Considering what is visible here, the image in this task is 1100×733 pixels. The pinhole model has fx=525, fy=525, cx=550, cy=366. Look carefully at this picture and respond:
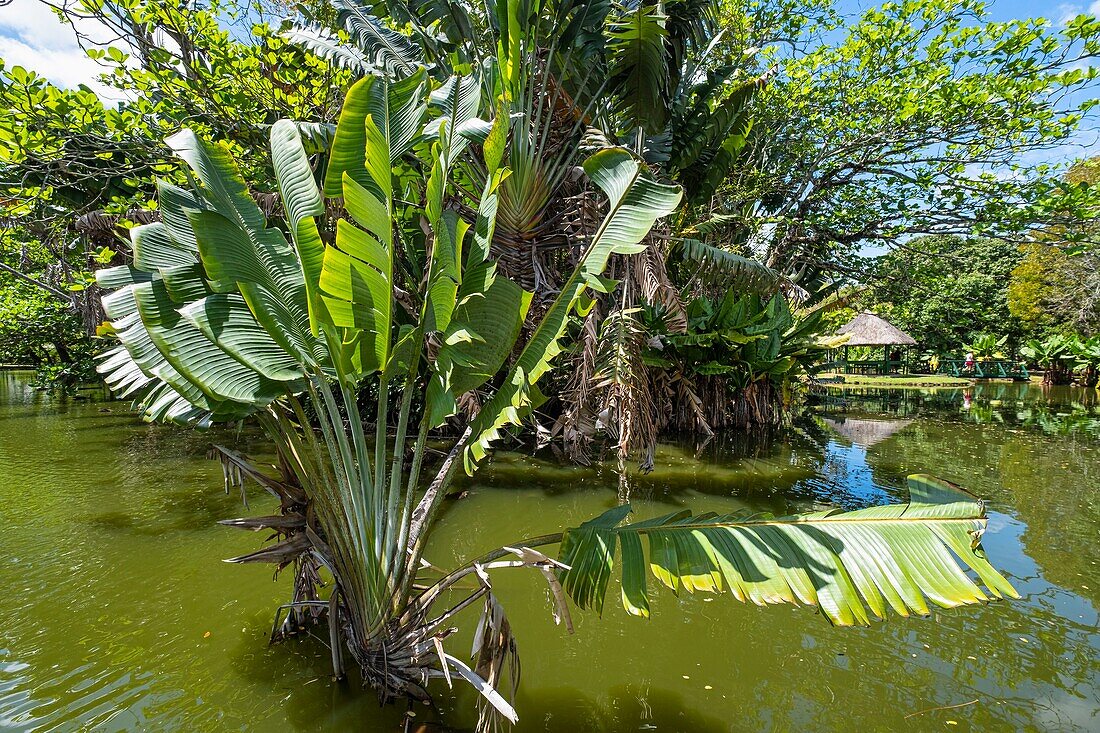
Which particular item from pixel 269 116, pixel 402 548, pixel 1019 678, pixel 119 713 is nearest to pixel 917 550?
pixel 1019 678

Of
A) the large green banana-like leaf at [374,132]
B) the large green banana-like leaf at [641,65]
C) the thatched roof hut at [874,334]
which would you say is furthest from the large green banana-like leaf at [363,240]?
the thatched roof hut at [874,334]

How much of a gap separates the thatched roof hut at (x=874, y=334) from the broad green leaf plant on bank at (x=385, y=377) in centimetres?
2182

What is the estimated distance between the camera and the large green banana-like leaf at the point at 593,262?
2318 millimetres

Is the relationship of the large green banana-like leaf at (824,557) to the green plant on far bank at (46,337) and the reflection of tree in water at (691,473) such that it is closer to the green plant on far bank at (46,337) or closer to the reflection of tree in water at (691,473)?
the reflection of tree in water at (691,473)

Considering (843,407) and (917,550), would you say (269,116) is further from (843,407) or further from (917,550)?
(843,407)

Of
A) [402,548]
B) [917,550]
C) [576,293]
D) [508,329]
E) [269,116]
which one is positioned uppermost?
[269,116]

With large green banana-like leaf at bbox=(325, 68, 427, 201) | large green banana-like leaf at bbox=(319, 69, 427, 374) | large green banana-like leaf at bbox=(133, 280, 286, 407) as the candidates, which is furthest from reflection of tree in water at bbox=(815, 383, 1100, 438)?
large green banana-like leaf at bbox=(133, 280, 286, 407)

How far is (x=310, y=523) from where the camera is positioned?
252 cm

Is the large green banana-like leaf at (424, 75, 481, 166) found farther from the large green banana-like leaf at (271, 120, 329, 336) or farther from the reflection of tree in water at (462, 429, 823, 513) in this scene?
the reflection of tree in water at (462, 429, 823, 513)

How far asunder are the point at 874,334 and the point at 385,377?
23.8 m

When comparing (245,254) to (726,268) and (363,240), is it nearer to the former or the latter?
(363,240)

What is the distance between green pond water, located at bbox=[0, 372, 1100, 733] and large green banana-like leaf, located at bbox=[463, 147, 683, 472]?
4.18 feet

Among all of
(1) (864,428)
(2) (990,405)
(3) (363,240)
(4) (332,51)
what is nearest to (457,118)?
(3) (363,240)

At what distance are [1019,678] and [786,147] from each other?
36.9 feet
